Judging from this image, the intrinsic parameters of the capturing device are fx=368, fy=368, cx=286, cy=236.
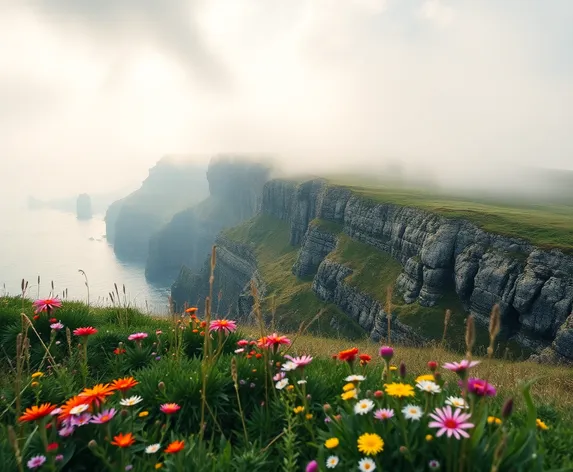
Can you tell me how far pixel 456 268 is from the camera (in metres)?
69.4

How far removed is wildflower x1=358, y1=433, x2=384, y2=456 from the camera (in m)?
2.61

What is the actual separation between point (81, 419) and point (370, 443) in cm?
242

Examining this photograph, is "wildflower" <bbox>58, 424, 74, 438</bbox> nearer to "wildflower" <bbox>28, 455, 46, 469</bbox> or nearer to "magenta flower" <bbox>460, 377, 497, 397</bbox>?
"wildflower" <bbox>28, 455, 46, 469</bbox>

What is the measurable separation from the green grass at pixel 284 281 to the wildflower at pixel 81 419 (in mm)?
44344

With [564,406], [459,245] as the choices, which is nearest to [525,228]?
[459,245]

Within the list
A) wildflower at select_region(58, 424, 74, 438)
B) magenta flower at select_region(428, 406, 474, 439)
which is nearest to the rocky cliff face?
magenta flower at select_region(428, 406, 474, 439)

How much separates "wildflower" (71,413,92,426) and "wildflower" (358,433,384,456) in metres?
2.27

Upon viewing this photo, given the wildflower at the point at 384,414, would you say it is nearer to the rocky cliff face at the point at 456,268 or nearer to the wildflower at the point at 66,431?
the wildflower at the point at 66,431

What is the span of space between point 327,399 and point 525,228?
7040 centimetres

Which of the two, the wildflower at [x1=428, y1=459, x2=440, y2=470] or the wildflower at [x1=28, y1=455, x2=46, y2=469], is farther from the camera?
the wildflower at [x1=28, y1=455, x2=46, y2=469]

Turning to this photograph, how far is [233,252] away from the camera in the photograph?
18312cm

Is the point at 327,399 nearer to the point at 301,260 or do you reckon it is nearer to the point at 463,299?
the point at 463,299

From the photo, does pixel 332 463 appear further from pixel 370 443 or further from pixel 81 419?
pixel 81 419

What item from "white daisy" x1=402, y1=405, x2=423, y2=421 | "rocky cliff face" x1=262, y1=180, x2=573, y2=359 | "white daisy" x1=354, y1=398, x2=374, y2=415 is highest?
"white daisy" x1=402, y1=405, x2=423, y2=421
